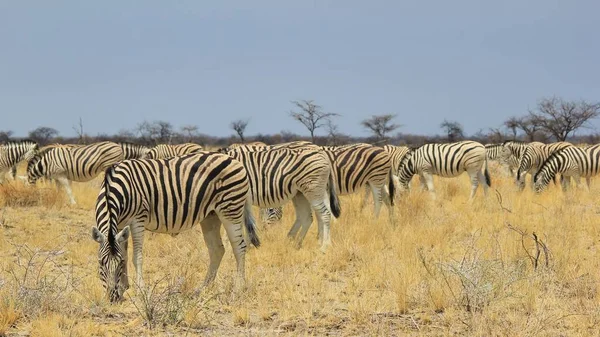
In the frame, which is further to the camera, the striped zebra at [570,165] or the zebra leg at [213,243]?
the striped zebra at [570,165]

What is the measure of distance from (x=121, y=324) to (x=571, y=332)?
394 cm

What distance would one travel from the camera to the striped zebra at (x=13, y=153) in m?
21.4

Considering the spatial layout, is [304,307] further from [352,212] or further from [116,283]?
[352,212]

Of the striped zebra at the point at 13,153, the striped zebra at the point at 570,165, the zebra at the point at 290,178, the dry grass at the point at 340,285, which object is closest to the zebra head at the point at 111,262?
the dry grass at the point at 340,285

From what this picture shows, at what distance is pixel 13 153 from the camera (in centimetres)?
2228

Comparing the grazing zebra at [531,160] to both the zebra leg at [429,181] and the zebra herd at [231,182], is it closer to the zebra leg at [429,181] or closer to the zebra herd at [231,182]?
the zebra herd at [231,182]

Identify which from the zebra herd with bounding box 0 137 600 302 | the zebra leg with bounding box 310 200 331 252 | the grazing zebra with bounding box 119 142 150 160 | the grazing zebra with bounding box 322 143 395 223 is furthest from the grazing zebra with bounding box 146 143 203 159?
the zebra leg with bounding box 310 200 331 252

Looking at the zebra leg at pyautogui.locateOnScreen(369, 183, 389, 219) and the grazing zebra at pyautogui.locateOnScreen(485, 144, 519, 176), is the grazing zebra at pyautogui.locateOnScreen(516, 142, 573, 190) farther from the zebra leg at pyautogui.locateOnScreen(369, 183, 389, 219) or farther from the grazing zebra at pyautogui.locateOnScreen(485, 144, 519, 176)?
the zebra leg at pyautogui.locateOnScreen(369, 183, 389, 219)

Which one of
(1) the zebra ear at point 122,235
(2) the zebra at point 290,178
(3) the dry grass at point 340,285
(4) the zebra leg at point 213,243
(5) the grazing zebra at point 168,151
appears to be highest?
(5) the grazing zebra at point 168,151

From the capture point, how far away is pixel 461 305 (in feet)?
21.6

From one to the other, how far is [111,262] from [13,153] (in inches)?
692

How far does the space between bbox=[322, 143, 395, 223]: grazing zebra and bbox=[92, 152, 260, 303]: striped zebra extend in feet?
15.4

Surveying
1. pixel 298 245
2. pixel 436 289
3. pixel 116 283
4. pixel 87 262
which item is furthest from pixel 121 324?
pixel 298 245

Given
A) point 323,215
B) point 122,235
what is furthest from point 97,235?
point 323,215
